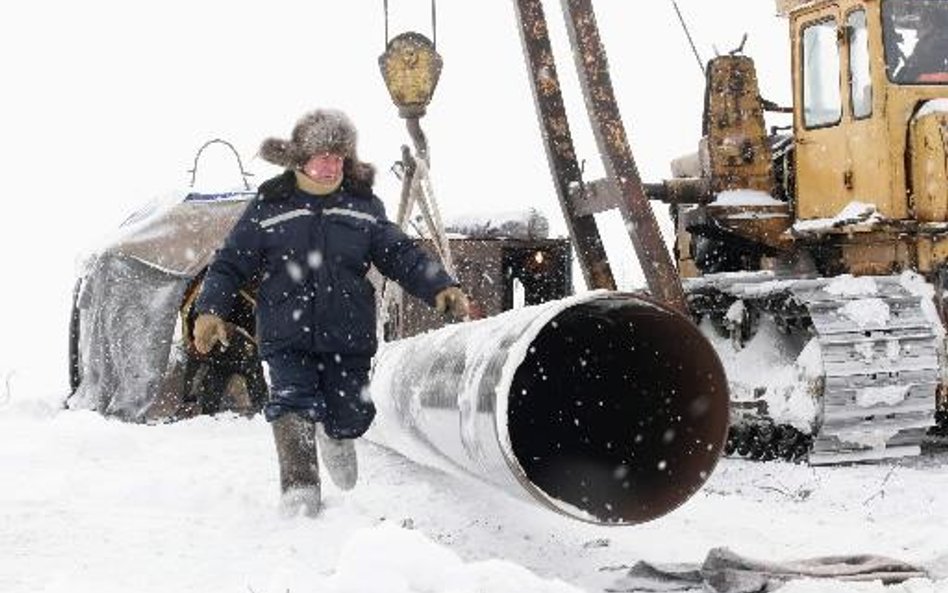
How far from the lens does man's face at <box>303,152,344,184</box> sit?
515cm

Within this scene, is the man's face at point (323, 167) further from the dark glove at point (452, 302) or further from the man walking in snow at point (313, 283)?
the dark glove at point (452, 302)

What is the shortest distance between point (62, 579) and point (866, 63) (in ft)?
19.6

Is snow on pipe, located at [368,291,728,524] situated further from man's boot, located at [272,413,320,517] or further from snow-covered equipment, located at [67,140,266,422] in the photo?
snow-covered equipment, located at [67,140,266,422]

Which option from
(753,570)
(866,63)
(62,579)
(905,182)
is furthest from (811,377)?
(62,579)

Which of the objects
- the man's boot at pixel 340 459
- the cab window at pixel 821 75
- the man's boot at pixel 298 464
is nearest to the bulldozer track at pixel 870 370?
the cab window at pixel 821 75

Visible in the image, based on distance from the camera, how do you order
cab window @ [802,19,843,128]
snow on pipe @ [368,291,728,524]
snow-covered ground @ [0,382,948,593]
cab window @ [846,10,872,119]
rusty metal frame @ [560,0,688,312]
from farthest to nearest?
cab window @ [802,19,843,128] < cab window @ [846,10,872,119] < rusty metal frame @ [560,0,688,312] < snow on pipe @ [368,291,728,524] < snow-covered ground @ [0,382,948,593]

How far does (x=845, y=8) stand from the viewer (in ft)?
26.3

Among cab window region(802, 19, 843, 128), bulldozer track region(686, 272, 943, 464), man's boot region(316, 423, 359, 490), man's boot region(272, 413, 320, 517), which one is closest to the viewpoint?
man's boot region(272, 413, 320, 517)

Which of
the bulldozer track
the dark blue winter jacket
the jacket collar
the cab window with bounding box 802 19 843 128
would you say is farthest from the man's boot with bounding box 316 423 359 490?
the cab window with bounding box 802 19 843 128

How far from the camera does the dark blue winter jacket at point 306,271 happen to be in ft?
16.8

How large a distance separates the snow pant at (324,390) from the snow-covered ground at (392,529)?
1.12ft

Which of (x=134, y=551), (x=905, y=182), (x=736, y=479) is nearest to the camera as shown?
(x=134, y=551)

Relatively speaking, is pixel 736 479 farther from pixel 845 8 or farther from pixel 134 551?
pixel 134 551

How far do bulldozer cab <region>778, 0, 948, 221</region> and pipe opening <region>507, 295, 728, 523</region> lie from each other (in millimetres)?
3019
